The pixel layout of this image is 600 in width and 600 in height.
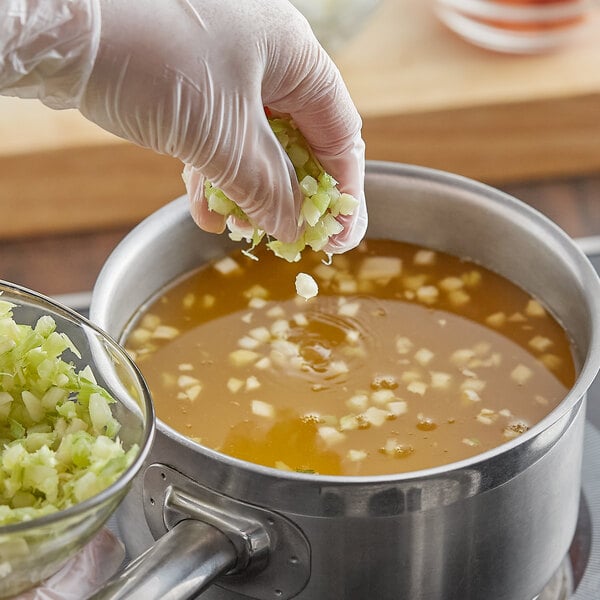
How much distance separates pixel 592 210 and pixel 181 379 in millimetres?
1128

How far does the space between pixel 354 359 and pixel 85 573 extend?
0.54 m

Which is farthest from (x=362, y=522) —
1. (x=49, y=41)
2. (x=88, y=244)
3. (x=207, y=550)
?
(x=88, y=244)

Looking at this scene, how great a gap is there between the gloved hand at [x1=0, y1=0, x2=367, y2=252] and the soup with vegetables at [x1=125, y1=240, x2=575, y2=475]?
27cm

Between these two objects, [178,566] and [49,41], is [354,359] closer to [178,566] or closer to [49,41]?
[178,566]

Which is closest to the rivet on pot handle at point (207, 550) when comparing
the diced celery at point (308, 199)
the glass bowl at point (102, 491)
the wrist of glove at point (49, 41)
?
the glass bowl at point (102, 491)

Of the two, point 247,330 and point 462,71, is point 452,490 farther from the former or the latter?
point 462,71

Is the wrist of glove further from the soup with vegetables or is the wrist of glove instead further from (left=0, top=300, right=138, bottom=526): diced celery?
the soup with vegetables

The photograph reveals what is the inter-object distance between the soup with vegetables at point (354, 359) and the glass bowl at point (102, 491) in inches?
11.6

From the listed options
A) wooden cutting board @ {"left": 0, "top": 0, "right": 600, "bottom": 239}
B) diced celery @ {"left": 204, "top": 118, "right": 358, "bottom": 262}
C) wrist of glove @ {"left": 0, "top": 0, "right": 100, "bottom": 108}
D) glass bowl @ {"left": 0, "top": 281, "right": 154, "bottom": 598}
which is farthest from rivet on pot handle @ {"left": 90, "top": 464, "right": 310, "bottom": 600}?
wooden cutting board @ {"left": 0, "top": 0, "right": 600, "bottom": 239}

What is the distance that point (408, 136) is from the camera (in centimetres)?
234

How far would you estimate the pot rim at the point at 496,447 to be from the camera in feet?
3.81

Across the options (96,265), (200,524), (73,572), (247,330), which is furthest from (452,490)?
(96,265)

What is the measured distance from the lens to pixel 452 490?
1.19m

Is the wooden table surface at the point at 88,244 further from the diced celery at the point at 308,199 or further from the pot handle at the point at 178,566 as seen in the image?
the pot handle at the point at 178,566
